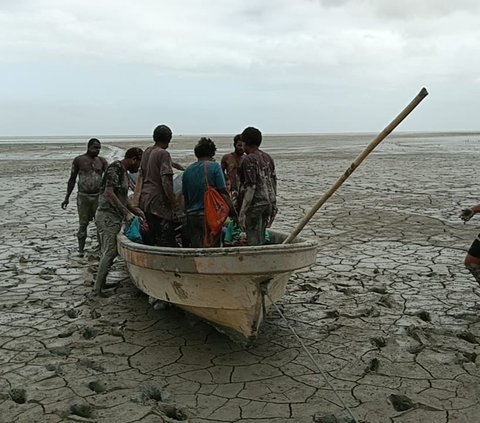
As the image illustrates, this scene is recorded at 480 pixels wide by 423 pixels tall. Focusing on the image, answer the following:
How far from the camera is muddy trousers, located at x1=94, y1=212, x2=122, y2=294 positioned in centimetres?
673

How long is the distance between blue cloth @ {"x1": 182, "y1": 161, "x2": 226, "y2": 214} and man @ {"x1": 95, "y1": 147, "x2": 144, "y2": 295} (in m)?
1.01

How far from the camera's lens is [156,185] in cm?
607

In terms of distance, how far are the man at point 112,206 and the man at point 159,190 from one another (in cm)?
36

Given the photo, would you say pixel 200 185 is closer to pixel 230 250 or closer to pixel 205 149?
pixel 205 149

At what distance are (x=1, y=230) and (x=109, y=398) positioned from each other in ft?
25.5

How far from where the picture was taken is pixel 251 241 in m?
5.99

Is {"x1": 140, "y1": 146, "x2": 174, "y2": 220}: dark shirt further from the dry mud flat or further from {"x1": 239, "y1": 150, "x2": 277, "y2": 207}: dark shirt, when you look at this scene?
the dry mud flat

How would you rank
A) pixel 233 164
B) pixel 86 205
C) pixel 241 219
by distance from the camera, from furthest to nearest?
1. pixel 86 205
2. pixel 233 164
3. pixel 241 219

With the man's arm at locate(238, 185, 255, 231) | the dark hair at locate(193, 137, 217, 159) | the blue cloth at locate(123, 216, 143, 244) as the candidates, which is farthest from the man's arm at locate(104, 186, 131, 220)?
the man's arm at locate(238, 185, 255, 231)

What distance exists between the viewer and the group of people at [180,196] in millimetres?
5602

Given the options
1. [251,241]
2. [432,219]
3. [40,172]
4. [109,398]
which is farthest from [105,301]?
[40,172]

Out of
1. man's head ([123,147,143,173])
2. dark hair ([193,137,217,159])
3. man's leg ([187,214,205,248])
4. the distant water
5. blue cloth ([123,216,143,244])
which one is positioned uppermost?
dark hair ([193,137,217,159])

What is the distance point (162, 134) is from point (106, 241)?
4.75 feet

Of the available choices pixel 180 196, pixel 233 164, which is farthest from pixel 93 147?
pixel 180 196
